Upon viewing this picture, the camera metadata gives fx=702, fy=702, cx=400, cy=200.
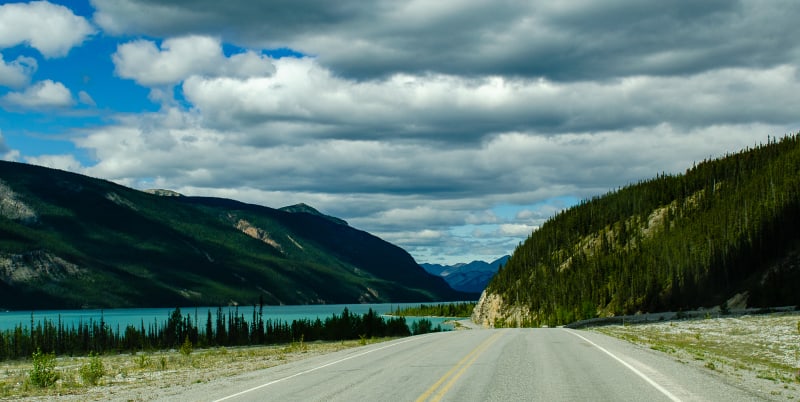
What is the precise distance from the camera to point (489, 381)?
19.0 metres

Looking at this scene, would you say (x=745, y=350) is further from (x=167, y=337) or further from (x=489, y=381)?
(x=167, y=337)

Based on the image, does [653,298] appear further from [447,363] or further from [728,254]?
[447,363]

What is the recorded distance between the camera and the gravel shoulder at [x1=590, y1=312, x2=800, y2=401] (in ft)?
67.7

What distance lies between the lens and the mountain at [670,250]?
348 ft

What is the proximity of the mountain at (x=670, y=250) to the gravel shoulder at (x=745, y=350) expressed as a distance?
32908 millimetres

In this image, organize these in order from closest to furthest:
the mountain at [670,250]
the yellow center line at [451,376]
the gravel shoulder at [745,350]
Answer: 1. the yellow center line at [451,376]
2. the gravel shoulder at [745,350]
3. the mountain at [670,250]

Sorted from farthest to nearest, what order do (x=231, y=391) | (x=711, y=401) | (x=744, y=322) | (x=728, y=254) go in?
(x=728, y=254)
(x=744, y=322)
(x=231, y=391)
(x=711, y=401)

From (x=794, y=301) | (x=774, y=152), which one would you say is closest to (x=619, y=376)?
(x=794, y=301)

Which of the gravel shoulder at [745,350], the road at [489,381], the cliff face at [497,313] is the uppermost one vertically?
the road at [489,381]

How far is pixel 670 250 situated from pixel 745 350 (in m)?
97.6

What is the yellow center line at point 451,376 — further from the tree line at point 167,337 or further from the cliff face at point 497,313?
the cliff face at point 497,313

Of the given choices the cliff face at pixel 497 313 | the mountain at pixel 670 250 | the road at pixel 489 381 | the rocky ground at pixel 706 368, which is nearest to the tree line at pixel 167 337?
the mountain at pixel 670 250

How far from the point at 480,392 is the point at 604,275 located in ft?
436

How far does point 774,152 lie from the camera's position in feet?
476
